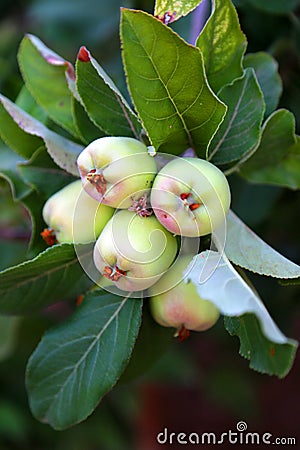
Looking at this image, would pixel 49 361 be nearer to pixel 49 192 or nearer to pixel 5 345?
pixel 49 192

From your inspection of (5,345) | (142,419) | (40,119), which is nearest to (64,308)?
(5,345)

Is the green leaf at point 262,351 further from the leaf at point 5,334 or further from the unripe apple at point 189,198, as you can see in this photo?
the leaf at point 5,334

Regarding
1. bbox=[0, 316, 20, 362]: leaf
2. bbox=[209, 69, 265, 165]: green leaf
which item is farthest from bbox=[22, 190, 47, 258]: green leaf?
bbox=[0, 316, 20, 362]: leaf

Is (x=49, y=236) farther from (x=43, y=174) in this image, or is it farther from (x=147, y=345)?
(x=147, y=345)

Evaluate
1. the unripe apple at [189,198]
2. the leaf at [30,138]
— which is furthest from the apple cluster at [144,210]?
the leaf at [30,138]

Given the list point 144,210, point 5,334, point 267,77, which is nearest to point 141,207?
point 144,210

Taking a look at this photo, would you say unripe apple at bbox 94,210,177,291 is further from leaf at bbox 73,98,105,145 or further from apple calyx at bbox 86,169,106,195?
leaf at bbox 73,98,105,145
